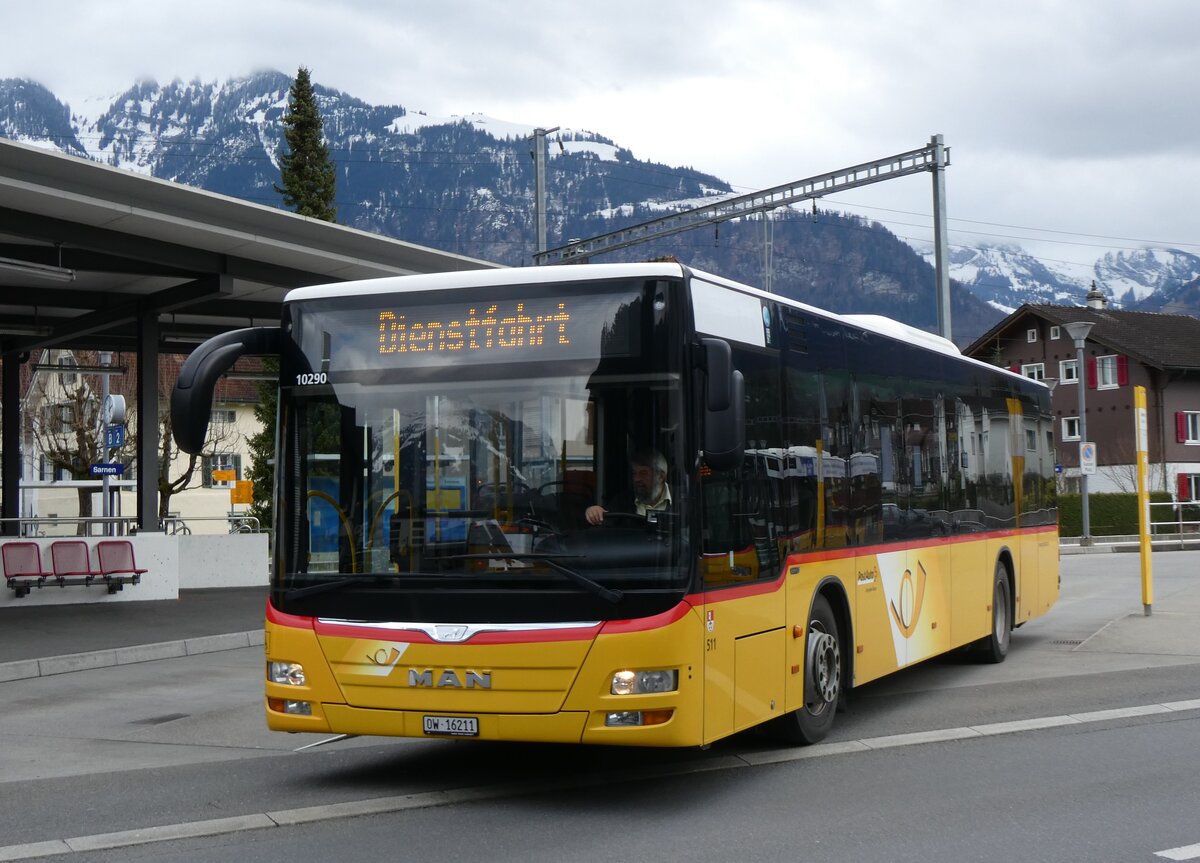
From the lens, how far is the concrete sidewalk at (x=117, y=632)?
15344 mm

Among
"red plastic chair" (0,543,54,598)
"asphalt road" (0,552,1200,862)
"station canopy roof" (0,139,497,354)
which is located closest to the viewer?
"asphalt road" (0,552,1200,862)

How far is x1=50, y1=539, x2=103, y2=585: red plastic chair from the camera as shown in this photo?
22016 mm

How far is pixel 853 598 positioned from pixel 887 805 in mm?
2579

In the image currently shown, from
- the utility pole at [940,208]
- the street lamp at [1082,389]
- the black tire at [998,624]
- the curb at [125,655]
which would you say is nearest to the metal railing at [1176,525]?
the street lamp at [1082,389]

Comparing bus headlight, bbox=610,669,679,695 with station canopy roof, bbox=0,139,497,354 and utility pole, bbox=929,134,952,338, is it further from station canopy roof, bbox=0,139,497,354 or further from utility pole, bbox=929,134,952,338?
utility pole, bbox=929,134,952,338

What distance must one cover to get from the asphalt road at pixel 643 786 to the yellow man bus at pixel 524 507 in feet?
1.66

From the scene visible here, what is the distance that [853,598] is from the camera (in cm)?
1025

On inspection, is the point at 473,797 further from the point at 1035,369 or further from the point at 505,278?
the point at 1035,369

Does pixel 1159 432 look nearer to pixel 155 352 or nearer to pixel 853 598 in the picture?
pixel 155 352

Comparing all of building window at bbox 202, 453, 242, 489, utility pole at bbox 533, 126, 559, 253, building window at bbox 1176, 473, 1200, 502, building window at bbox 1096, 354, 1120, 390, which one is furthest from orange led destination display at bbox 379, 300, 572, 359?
building window at bbox 1096, 354, 1120, 390

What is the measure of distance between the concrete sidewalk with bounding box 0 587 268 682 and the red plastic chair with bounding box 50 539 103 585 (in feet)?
1.51

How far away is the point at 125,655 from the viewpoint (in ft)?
52.4

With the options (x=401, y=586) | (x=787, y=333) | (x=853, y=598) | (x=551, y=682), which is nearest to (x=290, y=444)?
(x=401, y=586)

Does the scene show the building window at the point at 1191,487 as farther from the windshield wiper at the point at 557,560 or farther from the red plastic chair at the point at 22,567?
the windshield wiper at the point at 557,560
